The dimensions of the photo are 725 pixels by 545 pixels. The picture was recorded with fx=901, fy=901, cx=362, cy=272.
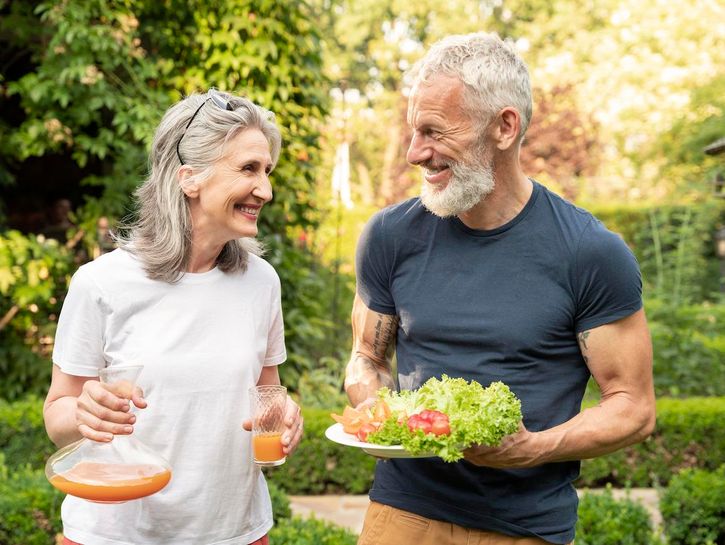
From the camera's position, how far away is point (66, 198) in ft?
28.6

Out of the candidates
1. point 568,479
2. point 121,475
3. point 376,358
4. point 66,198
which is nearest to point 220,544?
point 121,475

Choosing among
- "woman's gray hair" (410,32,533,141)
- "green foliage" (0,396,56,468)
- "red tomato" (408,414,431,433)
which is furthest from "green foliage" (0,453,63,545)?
"woman's gray hair" (410,32,533,141)

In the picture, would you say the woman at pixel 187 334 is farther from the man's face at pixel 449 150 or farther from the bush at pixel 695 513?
the bush at pixel 695 513

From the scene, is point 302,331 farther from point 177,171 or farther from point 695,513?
point 177,171

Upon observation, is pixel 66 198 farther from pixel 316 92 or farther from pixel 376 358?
pixel 376 358

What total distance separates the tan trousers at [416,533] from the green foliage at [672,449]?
4.17 metres

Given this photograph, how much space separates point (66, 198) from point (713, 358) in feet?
20.0

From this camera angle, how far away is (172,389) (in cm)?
220

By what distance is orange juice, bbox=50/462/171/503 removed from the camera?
198 cm

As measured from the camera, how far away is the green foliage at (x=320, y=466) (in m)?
6.10

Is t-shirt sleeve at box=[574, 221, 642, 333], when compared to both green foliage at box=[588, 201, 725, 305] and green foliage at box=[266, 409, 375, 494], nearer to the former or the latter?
green foliage at box=[266, 409, 375, 494]

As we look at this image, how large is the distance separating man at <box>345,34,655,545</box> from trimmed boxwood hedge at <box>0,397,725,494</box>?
12.1ft

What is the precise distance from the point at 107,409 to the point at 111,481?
0.17 m

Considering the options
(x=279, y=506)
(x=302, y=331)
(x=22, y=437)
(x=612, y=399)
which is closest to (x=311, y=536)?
(x=279, y=506)
